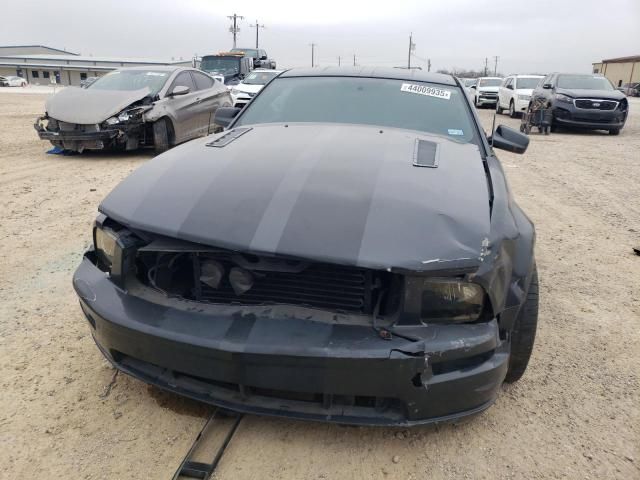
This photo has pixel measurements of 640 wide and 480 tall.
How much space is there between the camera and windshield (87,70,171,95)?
8.12 meters

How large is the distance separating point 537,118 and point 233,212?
1256 cm

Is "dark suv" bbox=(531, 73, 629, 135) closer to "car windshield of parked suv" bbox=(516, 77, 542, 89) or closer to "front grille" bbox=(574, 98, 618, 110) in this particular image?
"front grille" bbox=(574, 98, 618, 110)

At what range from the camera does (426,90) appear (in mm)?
3312

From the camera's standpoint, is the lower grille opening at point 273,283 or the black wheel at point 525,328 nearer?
the lower grille opening at point 273,283

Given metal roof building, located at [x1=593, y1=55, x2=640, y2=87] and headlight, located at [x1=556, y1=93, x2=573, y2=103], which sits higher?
metal roof building, located at [x1=593, y1=55, x2=640, y2=87]

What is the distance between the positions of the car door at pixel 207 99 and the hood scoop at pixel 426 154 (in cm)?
680

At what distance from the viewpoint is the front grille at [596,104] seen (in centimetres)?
1234

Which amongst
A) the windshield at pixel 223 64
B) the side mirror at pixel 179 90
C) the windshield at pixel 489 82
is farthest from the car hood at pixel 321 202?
the windshield at pixel 489 82

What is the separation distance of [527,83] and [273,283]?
17508 millimetres

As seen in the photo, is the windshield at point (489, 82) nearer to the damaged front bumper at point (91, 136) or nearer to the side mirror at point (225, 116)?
A: the damaged front bumper at point (91, 136)

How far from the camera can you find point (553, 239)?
4.58 meters

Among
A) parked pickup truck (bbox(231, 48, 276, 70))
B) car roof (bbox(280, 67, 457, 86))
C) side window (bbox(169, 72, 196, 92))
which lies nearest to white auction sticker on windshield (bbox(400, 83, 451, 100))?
car roof (bbox(280, 67, 457, 86))

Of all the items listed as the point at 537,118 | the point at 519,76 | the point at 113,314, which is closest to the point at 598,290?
the point at 113,314

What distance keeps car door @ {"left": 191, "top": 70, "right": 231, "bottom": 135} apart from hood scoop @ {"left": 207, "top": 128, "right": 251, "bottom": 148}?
609 cm
